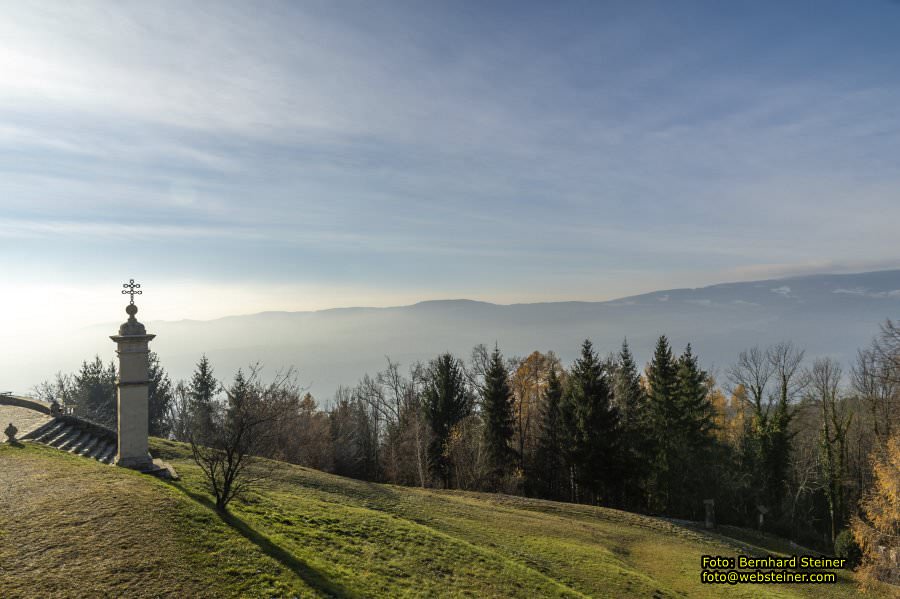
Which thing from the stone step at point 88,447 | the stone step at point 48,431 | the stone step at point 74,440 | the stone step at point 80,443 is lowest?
the stone step at point 88,447

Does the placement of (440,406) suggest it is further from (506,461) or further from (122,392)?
(122,392)

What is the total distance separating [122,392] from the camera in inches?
639

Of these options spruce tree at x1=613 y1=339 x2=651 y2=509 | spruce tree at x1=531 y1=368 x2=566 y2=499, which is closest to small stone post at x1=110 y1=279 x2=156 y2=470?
spruce tree at x1=531 y1=368 x2=566 y2=499

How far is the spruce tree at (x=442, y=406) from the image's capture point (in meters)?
42.7

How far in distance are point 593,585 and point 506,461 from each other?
26.9 meters

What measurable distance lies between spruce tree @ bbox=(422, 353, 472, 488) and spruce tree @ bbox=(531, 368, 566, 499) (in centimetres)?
771

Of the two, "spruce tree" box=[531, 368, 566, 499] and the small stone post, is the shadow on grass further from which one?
"spruce tree" box=[531, 368, 566, 499]

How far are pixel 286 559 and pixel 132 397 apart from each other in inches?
384

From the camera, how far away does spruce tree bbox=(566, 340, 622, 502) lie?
Result: 3684 cm

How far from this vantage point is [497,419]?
138 feet

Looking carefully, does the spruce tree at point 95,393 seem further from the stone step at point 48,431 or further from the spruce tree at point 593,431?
the spruce tree at point 593,431

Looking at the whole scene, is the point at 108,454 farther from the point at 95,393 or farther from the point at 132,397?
the point at 95,393

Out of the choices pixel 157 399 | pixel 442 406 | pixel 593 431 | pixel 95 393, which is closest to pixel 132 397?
pixel 442 406

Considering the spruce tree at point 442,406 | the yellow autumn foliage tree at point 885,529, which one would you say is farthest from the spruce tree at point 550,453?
the yellow autumn foliage tree at point 885,529
